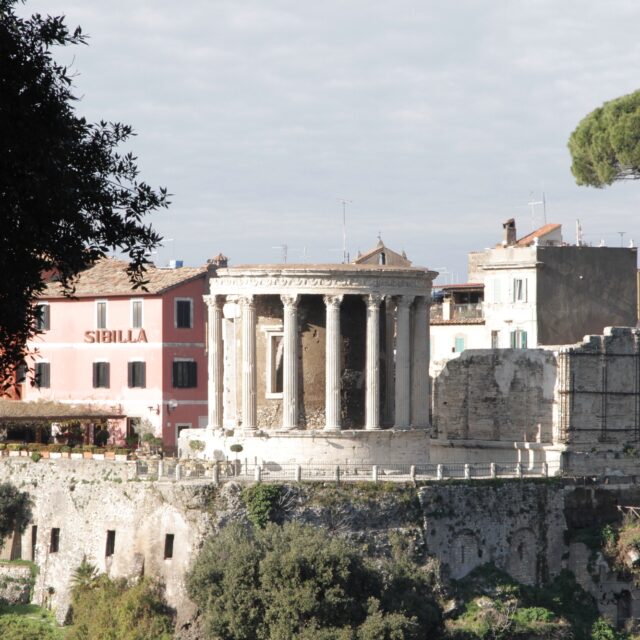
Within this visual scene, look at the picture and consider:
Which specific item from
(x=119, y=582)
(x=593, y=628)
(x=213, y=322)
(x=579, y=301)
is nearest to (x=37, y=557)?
(x=119, y=582)

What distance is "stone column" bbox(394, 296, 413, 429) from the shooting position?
6144cm

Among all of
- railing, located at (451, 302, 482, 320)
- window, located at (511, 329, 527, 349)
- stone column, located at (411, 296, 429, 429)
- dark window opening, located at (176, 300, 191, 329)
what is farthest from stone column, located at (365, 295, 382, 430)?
railing, located at (451, 302, 482, 320)

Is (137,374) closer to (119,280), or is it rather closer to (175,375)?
(175,375)

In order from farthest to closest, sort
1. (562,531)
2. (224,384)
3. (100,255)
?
(224,384)
(562,531)
(100,255)

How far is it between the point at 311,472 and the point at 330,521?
219cm

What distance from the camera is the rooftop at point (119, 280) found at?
251ft

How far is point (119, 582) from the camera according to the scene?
186 feet

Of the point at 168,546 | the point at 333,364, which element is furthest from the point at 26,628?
the point at 333,364

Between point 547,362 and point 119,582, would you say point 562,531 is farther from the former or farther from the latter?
point 119,582

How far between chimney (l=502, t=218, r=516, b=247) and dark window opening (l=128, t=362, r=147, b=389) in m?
17.4

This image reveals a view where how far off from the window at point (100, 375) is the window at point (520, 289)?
18.1 metres

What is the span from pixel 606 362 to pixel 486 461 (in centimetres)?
583

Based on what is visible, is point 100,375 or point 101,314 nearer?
point 100,375

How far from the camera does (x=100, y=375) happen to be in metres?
77.8
